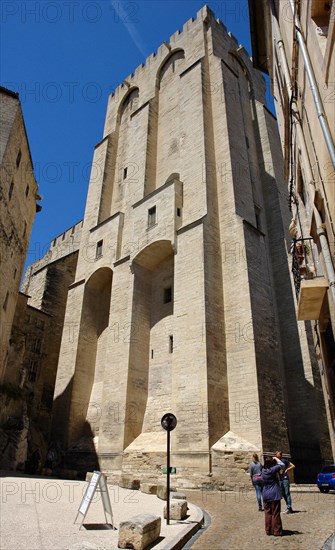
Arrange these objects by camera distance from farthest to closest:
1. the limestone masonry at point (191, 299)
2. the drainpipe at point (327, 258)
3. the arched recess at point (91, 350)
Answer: the arched recess at point (91, 350) < the limestone masonry at point (191, 299) < the drainpipe at point (327, 258)

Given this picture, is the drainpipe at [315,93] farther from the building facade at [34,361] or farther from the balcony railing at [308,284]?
the building facade at [34,361]

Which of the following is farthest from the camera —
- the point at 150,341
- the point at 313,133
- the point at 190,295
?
the point at 150,341

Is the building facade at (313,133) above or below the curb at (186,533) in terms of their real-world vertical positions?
above

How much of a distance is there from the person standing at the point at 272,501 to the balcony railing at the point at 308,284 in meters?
2.94

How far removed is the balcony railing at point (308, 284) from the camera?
6.79m

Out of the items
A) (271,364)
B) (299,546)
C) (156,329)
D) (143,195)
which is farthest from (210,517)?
(143,195)

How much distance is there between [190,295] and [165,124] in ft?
39.9

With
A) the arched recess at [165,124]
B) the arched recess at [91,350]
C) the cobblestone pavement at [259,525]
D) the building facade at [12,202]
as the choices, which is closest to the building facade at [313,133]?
the cobblestone pavement at [259,525]

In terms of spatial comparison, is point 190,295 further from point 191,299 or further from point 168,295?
point 168,295

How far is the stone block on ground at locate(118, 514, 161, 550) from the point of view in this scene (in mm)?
4358

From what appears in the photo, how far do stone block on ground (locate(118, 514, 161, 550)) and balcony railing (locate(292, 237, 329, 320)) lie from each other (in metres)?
4.37

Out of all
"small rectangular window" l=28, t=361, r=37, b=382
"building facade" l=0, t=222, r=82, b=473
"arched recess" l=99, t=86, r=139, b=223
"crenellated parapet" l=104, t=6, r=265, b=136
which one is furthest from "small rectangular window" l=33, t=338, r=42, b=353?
"crenellated parapet" l=104, t=6, r=265, b=136

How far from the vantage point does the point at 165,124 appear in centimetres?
2192

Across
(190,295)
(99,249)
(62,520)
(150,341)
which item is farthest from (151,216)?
(62,520)
